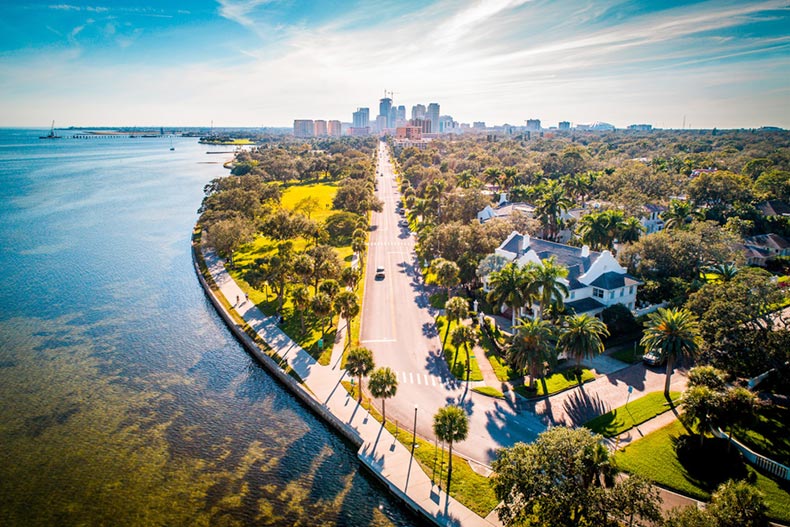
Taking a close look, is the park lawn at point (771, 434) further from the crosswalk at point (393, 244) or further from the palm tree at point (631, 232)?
the crosswalk at point (393, 244)

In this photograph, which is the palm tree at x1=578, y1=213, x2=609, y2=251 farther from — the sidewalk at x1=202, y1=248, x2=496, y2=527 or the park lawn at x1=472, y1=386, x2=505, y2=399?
the sidewalk at x1=202, y1=248, x2=496, y2=527

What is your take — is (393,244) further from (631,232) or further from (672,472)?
(672,472)

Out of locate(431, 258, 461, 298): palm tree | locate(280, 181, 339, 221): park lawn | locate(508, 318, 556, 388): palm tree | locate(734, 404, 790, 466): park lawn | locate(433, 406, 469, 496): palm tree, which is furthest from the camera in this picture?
locate(280, 181, 339, 221): park lawn

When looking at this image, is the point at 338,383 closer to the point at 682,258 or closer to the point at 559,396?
the point at 559,396

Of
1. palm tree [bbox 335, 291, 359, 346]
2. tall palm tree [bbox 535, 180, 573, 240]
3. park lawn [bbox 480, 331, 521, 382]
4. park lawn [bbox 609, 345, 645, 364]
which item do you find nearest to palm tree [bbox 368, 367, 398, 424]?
palm tree [bbox 335, 291, 359, 346]

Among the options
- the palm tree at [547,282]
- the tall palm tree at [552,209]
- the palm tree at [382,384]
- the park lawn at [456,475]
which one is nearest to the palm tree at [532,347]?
the palm tree at [547,282]

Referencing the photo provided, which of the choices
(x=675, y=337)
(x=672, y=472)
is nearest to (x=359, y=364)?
(x=672, y=472)
